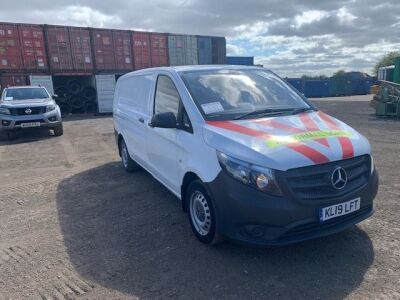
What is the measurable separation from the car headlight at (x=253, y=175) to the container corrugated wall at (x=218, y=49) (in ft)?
76.7

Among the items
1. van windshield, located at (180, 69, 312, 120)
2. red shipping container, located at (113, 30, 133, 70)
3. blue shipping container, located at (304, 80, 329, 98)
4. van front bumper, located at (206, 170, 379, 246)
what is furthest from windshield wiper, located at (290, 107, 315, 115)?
blue shipping container, located at (304, 80, 329, 98)

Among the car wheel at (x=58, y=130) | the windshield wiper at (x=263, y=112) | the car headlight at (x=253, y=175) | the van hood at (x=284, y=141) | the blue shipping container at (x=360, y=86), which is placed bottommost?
the blue shipping container at (x=360, y=86)

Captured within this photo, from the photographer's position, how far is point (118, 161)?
303 inches

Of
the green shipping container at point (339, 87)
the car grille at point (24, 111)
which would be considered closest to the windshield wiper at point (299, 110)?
Result: the car grille at point (24, 111)

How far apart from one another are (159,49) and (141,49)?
128 cm

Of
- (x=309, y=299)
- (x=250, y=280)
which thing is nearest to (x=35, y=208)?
(x=250, y=280)

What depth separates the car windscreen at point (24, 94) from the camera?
11.6 m

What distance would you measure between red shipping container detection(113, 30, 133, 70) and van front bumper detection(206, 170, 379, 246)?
20057mm

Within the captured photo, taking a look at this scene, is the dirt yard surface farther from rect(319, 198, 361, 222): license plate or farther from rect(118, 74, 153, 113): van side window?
rect(118, 74, 153, 113): van side window

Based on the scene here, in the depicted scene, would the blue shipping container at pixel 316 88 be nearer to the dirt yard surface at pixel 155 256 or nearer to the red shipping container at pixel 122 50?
the red shipping container at pixel 122 50

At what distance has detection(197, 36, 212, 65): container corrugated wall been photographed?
24.5 metres

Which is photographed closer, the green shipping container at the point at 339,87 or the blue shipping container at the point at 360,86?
the green shipping container at the point at 339,87

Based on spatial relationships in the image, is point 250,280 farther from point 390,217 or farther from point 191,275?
point 390,217

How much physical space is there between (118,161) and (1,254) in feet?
13.7
